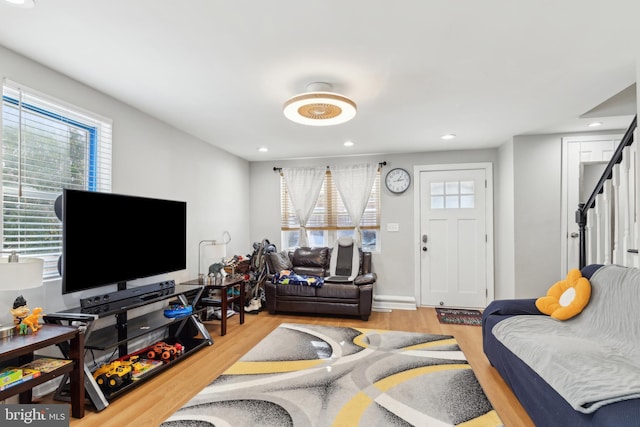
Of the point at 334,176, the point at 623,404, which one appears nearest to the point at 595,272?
the point at 623,404

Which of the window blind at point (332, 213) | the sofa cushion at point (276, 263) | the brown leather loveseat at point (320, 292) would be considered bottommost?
the brown leather loveseat at point (320, 292)

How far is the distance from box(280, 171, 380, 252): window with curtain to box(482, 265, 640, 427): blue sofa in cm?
245

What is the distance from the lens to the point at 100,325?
279cm

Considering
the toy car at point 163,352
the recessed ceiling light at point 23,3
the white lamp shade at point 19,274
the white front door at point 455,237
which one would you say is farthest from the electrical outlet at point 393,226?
the recessed ceiling light at point 23,3

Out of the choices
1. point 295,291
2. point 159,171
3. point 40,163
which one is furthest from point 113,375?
point 295,291

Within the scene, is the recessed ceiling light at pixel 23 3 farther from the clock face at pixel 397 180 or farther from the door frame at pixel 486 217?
the door frame at pixel 486 217

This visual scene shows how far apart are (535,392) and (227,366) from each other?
2296 mm

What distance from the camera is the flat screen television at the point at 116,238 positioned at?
90.0 inches

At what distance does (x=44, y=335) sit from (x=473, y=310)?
4.77m

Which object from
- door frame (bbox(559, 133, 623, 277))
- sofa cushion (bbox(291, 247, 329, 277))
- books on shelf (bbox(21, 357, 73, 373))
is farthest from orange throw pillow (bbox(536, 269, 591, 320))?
books on shelf (bbox(21, 357, 73, 373))

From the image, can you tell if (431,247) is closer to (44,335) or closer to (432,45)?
(432,45)

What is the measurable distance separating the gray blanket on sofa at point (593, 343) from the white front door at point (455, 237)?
2.23 m

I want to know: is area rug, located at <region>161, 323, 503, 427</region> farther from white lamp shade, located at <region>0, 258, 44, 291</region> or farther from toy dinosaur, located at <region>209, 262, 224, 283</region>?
white lamp shade, located at <region>0, 258, 44, 291</region>

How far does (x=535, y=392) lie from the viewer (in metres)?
1.93
